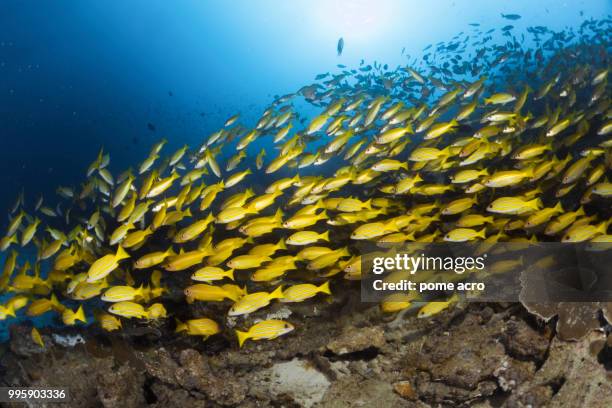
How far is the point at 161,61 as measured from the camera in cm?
5422

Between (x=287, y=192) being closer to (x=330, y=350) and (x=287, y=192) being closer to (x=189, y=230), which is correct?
Result: (x=189, y=230)

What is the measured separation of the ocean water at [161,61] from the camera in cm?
3491

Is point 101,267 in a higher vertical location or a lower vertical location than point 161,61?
lower

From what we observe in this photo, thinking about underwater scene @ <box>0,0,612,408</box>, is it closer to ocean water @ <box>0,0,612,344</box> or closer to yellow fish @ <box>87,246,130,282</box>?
yellow fish @ <box>87,246,130,282</box>

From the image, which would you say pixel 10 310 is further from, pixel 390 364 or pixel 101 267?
pixel 390 364

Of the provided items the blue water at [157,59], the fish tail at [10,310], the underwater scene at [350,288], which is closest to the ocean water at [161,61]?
the blue water at [157,59]

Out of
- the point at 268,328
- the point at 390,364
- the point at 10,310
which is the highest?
the point at 10,310

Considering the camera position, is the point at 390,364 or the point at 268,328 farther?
the point at 390,364

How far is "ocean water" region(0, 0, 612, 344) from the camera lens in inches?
1374

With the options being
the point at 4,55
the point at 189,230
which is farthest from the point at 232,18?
the point at 189,230

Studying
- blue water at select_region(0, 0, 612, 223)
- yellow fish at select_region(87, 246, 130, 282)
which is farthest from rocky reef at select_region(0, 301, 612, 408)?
blue water at select_region(0, 0, 612, 223)

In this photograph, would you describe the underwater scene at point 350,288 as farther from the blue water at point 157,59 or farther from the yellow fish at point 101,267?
the blue water at point 157,59

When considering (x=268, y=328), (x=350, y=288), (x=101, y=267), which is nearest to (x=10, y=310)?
(x=101, y=267)

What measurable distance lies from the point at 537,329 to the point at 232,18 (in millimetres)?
67599
